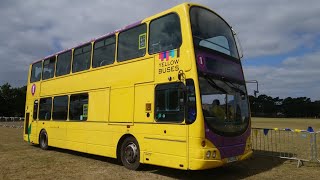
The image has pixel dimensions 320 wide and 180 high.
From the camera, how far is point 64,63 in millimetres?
14727

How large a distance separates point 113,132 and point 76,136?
8.75ft

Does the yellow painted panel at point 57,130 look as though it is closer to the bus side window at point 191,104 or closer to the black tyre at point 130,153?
the black tyre at point 130,153

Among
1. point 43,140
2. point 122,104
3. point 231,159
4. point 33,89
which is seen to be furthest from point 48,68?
point 231,159

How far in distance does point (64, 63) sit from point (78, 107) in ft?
7.97

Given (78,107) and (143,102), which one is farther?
(78,107)

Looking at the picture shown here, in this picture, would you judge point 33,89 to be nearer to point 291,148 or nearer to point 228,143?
point 228,143

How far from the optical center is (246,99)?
1026 centimetres

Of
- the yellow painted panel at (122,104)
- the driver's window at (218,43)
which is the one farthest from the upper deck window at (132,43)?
the driver's window at (218,43)

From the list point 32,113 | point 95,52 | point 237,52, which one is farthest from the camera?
point 32,113

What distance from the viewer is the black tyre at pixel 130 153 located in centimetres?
1018

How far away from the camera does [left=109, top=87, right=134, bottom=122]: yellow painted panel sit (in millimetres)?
10539

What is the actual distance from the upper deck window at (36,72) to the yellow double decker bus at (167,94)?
15.2 feet

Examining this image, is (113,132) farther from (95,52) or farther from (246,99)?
(246,99)

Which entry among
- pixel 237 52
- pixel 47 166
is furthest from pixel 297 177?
pixel 47 166
